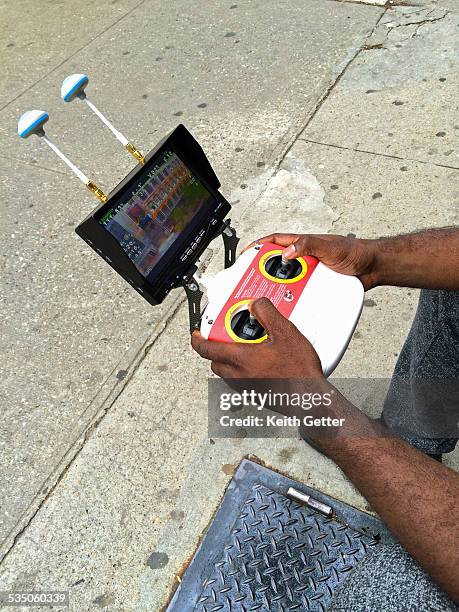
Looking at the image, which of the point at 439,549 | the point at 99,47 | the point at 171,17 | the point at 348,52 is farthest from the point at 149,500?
the point at 171,17

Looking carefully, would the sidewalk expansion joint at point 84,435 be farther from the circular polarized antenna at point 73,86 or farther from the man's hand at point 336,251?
the circular polarized antenna at point 73,86

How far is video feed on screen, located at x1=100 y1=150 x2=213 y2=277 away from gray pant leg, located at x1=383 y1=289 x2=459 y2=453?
27.3 inches

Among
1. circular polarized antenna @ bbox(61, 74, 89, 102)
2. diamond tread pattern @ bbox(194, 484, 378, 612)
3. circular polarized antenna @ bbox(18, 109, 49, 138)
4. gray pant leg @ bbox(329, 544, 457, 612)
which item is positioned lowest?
diamond tread pattern @ bbox(194, 484, 378, 612)

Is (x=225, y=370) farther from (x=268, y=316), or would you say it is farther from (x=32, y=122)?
(x=32, y=122)

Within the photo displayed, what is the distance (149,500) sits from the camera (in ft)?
6.22

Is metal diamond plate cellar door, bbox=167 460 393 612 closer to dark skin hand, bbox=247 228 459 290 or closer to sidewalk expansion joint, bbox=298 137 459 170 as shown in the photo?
dark skin hand, bbox=247 228 459 290

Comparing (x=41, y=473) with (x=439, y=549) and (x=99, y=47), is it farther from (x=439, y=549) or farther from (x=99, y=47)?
(x=99, y=47)

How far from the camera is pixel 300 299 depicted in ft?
4.55

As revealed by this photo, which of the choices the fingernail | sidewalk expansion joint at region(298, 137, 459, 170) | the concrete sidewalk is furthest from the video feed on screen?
sidewalk expansion joint at region(298, 137, 459, 170)

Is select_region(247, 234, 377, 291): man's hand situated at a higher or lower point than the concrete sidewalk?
higher

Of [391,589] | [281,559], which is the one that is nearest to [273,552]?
[281,559]

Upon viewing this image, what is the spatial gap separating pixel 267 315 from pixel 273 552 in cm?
87

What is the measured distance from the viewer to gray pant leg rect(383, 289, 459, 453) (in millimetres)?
1543

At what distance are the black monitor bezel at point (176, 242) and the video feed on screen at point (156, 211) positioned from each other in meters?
0.02
